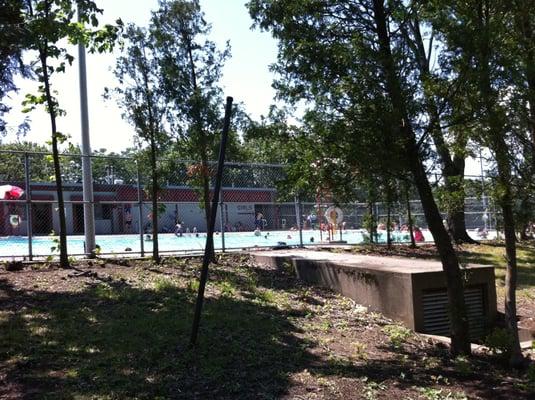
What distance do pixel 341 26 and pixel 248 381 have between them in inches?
180

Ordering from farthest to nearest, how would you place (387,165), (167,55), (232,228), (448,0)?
(232,228) → (167,55) → (387,165) → (448,0)

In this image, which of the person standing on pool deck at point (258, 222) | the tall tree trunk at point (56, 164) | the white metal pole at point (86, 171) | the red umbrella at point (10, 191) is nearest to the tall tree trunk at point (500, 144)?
the tall tree trunk at point (56, 164)

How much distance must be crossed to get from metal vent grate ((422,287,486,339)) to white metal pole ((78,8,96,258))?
7154 millimetres

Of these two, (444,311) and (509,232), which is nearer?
(509,232)

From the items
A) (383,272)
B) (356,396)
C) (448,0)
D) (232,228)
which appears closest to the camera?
(356,396)

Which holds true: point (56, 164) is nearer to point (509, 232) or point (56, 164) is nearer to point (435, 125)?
point (435, 125)

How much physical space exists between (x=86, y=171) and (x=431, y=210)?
8.28m

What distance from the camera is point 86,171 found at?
1255cm

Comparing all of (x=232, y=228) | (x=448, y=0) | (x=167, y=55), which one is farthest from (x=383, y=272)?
(x=232, y=228)

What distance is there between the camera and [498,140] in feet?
21.9

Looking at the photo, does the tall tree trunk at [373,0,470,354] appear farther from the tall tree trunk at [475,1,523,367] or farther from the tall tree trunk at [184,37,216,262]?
the tall tree trunk at [184,37,216,262]

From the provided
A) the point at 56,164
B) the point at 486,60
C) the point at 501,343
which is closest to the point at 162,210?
the point at 56,164

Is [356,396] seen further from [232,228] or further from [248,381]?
[232,228]

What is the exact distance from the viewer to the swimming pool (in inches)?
510
